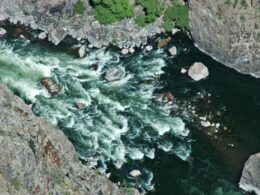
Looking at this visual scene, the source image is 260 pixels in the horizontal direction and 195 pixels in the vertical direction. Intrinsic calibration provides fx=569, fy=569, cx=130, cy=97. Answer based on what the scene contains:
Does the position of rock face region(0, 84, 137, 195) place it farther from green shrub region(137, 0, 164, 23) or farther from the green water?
green shrub region(137, 0, 164, 23)

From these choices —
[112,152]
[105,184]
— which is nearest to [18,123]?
[105,184]

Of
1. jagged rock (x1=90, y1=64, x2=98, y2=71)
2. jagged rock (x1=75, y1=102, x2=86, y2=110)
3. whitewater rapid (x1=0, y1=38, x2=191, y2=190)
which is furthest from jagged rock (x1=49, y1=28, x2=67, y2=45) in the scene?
jagged rock (x1=75, y1=102, x2=86, y2=110)

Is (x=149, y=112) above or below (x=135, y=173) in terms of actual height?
above

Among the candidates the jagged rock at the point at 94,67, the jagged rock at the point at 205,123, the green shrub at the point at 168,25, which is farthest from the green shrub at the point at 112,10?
the jagged rock at the point at 205,123

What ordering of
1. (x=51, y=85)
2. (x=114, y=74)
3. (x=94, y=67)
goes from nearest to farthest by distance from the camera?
1. (x=51, y=85)
2. (x=114, y=74)
3. (x=94, y=67)

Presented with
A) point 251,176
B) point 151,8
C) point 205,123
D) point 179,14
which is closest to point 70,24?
point 151,8

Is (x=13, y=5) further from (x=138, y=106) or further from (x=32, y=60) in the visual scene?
(x=138, y=106)

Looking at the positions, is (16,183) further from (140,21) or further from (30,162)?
(140,21)

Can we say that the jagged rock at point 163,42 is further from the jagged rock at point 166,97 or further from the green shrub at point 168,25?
the jagged rock at point 166,97
